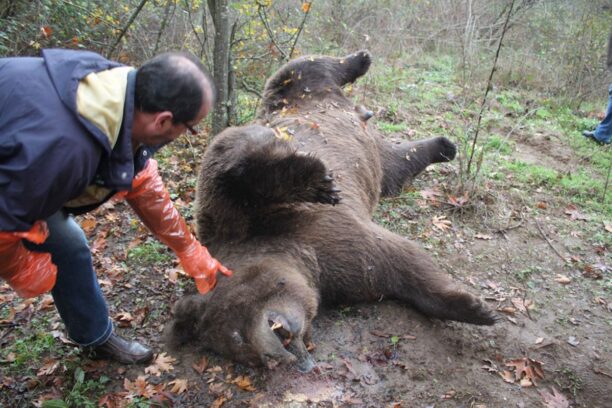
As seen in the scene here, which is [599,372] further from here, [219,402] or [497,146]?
[497,146]

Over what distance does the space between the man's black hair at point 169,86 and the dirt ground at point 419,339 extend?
1.98 meters

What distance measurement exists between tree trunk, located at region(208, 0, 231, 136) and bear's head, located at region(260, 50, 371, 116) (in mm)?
560

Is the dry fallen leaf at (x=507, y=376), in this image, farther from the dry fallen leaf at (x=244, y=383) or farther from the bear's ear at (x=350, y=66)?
the bear's ear at (x=350, y=66)

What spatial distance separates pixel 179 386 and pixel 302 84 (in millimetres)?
4122

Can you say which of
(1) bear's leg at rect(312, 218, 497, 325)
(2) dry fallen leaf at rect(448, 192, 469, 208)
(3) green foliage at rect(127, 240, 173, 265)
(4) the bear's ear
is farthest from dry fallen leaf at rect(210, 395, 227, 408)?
(4) the bear's ear

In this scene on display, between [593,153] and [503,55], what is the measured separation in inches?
214

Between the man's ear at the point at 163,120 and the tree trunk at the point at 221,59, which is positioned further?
the tree trunk at the point at 221,59

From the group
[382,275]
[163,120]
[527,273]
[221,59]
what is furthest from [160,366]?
[527,273]

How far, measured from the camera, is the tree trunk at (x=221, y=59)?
548cm

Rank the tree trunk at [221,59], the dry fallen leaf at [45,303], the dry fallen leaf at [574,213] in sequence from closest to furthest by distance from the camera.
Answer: the dry fallen leaf at [45,303], the tree trunk at [221,59], the dry fallen leaf at [574,213]

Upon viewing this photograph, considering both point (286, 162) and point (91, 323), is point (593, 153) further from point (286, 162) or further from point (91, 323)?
point (91, 323)

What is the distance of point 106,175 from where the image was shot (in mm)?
2512

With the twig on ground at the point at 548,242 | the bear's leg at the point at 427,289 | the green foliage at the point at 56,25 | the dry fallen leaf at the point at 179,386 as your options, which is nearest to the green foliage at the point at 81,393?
the dry fallen leaf at the point at 179,386

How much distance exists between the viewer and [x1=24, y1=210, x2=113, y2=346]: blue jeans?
3.08 meters
